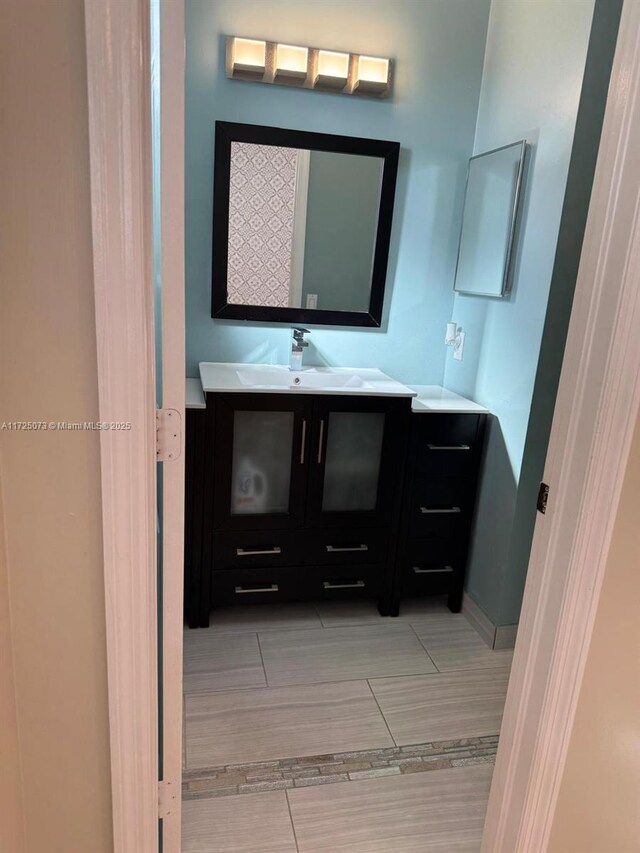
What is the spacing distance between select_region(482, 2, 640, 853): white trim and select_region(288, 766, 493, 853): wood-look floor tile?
0.87 ft

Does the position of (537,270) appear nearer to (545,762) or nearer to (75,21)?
(545,762)

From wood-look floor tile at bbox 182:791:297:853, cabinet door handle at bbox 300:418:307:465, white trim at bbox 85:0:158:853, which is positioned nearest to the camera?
white trim at bbox 85:0:158:853

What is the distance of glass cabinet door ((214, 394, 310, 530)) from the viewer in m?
2.22

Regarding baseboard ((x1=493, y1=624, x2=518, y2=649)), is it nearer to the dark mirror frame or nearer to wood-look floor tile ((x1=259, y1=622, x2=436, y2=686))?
wood-look floor tile ((x1=259, y1=622, x2=436, y2=686))

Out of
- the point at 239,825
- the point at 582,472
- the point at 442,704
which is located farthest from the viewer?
the point at 442,704

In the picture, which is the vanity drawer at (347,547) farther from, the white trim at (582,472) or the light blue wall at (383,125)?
the white trim at (582,472)

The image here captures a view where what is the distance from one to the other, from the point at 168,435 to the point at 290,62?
195cm

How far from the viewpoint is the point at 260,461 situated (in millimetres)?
2334

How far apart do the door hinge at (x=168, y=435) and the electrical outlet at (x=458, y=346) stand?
6.18ft

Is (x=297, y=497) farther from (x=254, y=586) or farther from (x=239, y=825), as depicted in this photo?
(x=239, y=825)

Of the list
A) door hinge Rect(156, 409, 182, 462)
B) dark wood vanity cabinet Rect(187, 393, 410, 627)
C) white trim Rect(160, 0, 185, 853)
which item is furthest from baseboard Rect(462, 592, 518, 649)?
door hinge Rect(156, 409, 182, 462)

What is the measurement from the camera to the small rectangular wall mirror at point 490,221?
7.48 feet

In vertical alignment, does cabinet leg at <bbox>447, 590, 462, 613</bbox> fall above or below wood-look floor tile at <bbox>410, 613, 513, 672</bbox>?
above

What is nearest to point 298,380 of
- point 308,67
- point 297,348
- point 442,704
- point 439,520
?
point 297,348
